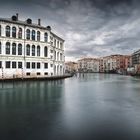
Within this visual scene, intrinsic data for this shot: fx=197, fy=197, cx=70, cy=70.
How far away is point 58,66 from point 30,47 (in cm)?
1517

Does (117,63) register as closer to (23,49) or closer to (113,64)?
(113,64)

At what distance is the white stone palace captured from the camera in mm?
39906

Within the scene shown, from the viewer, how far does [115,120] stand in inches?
382

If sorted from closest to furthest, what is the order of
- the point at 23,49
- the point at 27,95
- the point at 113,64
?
the point at 27,95 < the point at 23,49 < the point at 113,64

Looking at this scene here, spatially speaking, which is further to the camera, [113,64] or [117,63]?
[113,64]

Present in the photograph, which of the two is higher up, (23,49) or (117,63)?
(117,63)

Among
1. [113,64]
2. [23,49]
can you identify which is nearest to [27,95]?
[23,49]

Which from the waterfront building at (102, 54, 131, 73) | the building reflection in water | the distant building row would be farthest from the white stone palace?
the waterfront building at (102, 54, 131, 73)

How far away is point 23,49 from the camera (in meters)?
42.7

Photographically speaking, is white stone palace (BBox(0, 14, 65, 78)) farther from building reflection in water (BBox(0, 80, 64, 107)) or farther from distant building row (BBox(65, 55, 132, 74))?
distant building row (BBox(65, 55, 132, 74))

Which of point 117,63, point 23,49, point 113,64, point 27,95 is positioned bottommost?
point 27,95

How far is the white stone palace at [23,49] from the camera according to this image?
131 feet

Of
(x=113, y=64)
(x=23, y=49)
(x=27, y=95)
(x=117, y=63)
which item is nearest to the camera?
(x=27, y=95)

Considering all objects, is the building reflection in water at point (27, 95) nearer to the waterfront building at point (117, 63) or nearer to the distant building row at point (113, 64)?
the distant building row at point (113, 64)
